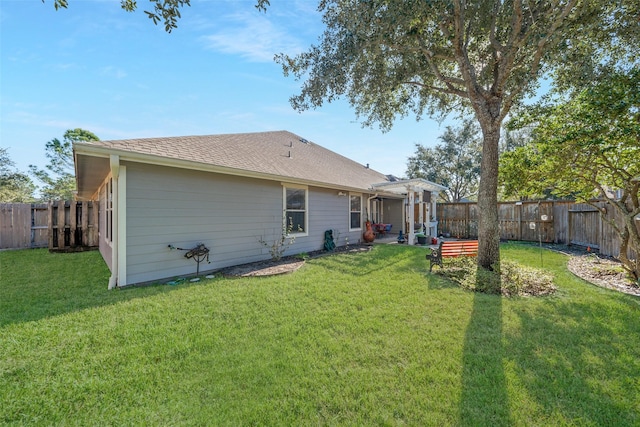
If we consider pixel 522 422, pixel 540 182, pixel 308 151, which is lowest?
pixel 522 422

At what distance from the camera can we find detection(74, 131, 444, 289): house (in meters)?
5.09

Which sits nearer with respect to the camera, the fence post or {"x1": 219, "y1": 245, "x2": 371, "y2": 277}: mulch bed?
{"x1": 219, "y1": 245, "x2": 371, "y2": 277}: mulch bed

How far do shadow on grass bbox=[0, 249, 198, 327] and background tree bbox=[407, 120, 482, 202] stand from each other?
78.6 feet

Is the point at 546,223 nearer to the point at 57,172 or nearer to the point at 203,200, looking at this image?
the point at 203,200

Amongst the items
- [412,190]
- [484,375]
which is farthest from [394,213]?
[484,375]

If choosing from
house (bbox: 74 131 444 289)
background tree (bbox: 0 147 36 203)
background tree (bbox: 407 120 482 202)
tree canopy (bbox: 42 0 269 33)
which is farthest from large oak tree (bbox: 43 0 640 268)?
background tree (bbox: 0 147 36 203)

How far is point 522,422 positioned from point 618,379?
4.33ft

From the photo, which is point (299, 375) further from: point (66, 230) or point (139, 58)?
point (66, 230)

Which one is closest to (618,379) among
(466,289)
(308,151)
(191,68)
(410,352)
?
(410,352)

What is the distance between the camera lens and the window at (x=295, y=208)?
8312 millimetres

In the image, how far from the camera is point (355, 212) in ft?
37.5

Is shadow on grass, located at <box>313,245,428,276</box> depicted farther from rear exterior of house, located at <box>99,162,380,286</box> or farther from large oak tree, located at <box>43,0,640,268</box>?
large oak tree, located at <box>43,0,640,268</box>

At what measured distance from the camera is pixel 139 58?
22.8ft

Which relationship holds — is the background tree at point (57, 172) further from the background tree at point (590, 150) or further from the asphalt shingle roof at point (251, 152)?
the background tree at point (590, 150)
